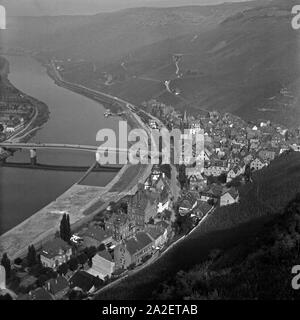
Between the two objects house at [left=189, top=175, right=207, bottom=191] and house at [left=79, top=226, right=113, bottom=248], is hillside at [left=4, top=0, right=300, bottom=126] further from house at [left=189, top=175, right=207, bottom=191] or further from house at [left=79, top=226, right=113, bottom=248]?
house at [left=79, top=226, right=113, bottom=248]

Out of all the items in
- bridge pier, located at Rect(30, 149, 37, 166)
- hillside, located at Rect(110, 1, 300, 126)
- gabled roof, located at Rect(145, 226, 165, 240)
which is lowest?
gabled roof, located at Rect(145, 226, 165, 240)

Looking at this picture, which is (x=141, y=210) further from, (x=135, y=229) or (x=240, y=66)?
(x=240, y=66)

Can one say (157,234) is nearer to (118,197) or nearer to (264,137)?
(118,197)

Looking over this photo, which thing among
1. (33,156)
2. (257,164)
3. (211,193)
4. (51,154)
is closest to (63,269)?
(211,193)

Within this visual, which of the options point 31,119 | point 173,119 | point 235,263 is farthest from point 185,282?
point 31,119

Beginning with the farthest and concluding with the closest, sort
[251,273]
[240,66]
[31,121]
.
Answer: [240,66] < [31,121] < [251,273]

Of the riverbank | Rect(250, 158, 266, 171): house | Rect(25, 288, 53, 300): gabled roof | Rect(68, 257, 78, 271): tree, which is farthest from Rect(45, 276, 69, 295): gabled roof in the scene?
the riverbank
